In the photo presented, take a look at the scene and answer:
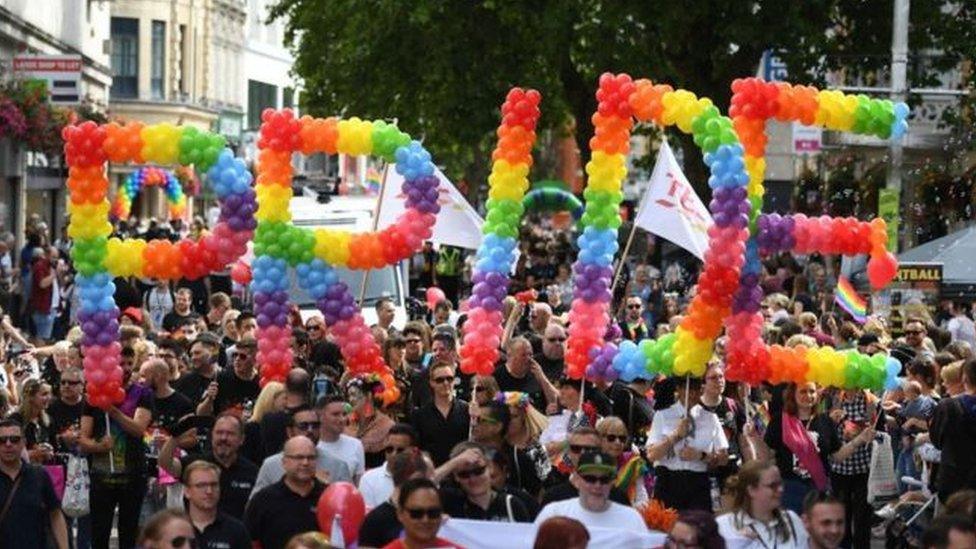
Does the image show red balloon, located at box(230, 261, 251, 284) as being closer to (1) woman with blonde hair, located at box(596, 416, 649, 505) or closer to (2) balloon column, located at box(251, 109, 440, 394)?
(2) balloon column, located at box(251, 109, 440, 394)

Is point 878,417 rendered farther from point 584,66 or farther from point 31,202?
point 31,202

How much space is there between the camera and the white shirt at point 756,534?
11.6 meters

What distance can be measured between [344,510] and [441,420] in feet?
A: 13.8

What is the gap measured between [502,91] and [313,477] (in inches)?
1106

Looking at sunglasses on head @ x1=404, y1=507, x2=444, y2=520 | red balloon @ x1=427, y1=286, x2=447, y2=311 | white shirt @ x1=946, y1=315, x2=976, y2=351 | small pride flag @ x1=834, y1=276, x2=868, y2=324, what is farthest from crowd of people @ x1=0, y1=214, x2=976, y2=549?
red balloon @ x1=427, y1=286, x2=447, y2=311

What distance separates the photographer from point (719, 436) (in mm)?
15609

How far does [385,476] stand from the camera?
12.7 metres

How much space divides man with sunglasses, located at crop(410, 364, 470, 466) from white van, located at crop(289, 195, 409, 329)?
1069 cm

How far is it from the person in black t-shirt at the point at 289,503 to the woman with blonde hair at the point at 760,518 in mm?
1821

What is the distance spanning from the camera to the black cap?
11617 mm

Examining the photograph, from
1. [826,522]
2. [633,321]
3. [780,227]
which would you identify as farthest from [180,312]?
[826,522]

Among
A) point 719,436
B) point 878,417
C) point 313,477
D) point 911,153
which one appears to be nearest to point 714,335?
point 719,436

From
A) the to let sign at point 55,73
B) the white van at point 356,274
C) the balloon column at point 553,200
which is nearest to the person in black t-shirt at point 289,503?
the white van at point 356,274

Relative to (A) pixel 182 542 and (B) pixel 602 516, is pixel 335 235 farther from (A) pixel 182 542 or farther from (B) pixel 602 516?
(A) pixel 182 542
